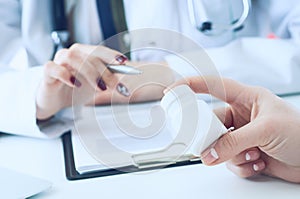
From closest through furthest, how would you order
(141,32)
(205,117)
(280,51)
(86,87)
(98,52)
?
(205,117), (141,32), (98,52), (86,87), (280,51)

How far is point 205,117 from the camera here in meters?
0.51

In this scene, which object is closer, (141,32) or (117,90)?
(141,32)

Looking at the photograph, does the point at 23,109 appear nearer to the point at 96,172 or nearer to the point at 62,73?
the point at 62,73

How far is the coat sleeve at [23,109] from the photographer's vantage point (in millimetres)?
811

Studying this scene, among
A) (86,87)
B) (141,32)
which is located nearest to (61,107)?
(86,87)

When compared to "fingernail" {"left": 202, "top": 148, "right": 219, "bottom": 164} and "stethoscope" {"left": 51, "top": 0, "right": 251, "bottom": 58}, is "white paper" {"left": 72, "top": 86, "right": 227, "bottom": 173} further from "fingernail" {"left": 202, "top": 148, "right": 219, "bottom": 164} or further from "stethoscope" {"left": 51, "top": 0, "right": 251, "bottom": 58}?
"stethoscope" {"left": 51, "top": 0, "right": 251, "bottom": 58}

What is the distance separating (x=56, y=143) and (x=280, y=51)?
47cm

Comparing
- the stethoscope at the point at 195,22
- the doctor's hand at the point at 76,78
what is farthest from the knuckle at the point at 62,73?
the stethoscope at the point at 195,22

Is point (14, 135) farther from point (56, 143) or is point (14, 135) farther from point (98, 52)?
point (98, 52)

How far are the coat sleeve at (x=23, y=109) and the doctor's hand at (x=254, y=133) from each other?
1.03ft

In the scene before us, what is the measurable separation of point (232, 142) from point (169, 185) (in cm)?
10

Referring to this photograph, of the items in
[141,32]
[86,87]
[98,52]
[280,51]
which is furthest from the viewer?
[280,51]

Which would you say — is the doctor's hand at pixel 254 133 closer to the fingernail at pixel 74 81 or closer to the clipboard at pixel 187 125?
the clipboard at pixel 187 125

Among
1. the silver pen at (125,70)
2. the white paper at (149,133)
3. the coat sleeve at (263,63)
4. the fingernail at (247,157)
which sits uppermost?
the silver pen at (125,70)
